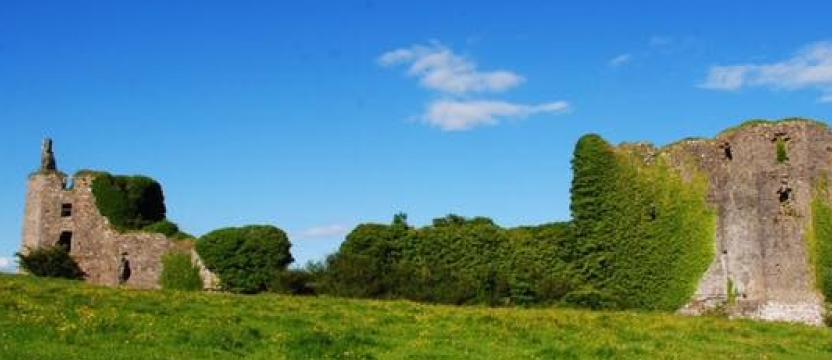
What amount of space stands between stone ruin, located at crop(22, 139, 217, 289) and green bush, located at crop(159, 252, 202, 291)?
1.61 ft

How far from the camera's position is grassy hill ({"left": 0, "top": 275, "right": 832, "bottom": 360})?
803 inches

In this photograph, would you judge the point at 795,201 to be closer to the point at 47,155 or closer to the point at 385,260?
the point at 385,260

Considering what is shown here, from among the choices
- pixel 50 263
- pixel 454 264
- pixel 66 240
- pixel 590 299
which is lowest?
pixel 590 299

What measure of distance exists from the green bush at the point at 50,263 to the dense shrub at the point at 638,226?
1070 inches

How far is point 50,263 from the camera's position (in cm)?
5494

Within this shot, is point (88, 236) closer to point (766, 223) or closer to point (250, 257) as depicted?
point (250, 257)

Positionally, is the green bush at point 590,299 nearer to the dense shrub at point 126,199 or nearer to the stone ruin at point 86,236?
the stone ruin at point 86,236

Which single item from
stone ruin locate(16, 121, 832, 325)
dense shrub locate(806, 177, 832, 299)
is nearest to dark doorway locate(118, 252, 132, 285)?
stone ruin locate(16, 121, 832, 325)

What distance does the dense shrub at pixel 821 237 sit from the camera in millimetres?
42875

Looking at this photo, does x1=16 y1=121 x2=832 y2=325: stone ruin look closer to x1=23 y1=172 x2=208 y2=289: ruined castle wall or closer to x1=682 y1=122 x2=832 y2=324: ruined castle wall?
x1=682 y1=122 x2=832 y2=324: ruined castle wall

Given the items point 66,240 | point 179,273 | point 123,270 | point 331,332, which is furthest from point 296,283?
point 331,332

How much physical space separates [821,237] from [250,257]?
2640 cm

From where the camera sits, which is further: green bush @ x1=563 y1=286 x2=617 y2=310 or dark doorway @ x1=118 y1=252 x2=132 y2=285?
dark doorway @ x1=118 y1=252 x2=132 y2=285

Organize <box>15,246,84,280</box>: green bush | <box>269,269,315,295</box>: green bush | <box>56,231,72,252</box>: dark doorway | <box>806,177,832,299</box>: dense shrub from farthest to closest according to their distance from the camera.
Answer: <box>56,231,72,252</box>: dark doorway < <box>15,246,84,280</box>: green bush < <box>269,269,315,295</box>: green bush < <box>806,177,832,299</box>: dense shrub
